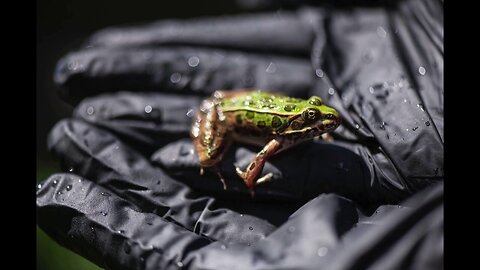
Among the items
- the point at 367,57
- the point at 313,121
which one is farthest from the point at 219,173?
the point at 367,57

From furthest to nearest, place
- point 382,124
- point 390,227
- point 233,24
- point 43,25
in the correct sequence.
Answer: point 43,25 → point 233,24 → point 382,124 → point 390,227

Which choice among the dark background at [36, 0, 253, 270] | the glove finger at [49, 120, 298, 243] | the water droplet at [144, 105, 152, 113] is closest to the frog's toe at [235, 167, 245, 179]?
the glove finger at [49, 120, 298, 243]

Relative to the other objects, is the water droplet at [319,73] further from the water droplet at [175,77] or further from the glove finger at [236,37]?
the water droplet at [175,77]

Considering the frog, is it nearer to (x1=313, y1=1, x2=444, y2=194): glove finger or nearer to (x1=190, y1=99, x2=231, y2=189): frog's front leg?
(x1=190, y1=99, x2=231, y2=189): frog's front leg

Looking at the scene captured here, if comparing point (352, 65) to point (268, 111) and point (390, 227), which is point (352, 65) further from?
point (390, 227)

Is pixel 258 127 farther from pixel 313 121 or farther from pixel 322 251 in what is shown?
pixel 322 251

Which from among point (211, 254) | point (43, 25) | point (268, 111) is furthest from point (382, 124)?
point (43, 25)

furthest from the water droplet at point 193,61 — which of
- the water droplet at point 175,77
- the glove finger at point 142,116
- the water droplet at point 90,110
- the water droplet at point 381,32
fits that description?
the water droplet at point 381,32
